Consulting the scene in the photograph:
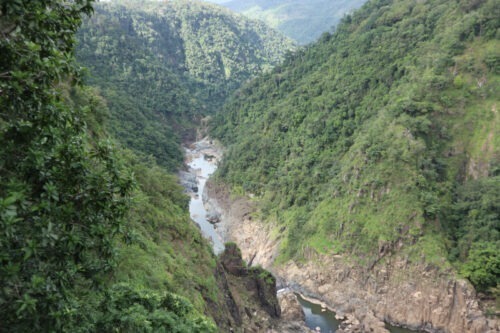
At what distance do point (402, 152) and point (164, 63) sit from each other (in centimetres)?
12081

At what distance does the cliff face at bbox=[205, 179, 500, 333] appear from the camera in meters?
37.9

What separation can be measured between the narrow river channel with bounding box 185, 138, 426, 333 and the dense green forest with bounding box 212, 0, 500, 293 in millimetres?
7331

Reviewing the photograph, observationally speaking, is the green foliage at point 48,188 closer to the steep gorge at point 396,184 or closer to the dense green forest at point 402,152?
the steep gorge at point 396,184

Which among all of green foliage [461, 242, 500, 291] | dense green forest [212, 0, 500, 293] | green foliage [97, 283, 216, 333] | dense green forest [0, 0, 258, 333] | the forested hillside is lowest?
green foliage [97, 283, 216, 333]

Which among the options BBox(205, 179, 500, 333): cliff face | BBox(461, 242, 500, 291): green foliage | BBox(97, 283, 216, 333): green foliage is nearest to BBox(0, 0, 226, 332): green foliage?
BBox(97, 283, 216, 333): green foliage

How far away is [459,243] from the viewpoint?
134 feet

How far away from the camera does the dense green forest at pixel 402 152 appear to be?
42031 mm

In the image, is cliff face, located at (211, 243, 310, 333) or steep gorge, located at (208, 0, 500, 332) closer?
cliff face, located at (211, 243, 310, 333)

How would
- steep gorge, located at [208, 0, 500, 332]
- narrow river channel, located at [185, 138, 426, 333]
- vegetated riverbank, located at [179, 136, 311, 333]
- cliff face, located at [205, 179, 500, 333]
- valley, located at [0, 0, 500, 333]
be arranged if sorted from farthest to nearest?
narrow river channel, located at [185, 138, 426, 333], steep gorge, located at [208, 0, 500, 332], cliff face, located at [205, 179, 500, 333], vegetated riverbank, located at [179, 136, 311, 333], valley, located at [0, 0, 500, 333]

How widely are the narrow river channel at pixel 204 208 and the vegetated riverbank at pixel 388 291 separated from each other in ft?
4.23

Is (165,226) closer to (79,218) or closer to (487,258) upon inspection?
(79,218)

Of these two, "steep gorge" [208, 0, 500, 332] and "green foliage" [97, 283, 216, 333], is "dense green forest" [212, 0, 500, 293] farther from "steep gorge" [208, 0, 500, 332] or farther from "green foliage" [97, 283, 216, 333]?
"green foliage" [97, 283, 216, 333]

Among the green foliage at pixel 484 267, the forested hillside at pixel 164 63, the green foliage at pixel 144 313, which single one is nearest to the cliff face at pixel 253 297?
the green foliage at pixel 484 267

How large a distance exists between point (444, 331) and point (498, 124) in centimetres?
2295
